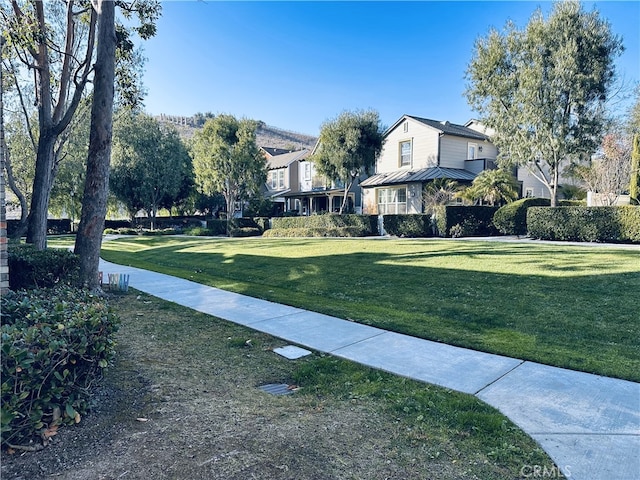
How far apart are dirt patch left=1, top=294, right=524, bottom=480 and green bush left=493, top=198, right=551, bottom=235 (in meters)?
16.1

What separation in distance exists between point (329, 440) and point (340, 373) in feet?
4.35

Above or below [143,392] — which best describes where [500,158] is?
above

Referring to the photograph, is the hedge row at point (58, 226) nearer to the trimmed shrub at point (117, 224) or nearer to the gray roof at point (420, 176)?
the trimmed shrub at point (117, 224)

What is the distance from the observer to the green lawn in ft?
16.7

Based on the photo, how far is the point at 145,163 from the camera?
107ft

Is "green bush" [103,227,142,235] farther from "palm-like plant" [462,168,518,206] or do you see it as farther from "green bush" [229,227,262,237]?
"palm-like plant" [462,168,518,206]

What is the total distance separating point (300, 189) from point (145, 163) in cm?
1397

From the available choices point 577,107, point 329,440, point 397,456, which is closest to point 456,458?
point 397,456

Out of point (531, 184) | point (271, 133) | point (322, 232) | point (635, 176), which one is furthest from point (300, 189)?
point (271, 133)

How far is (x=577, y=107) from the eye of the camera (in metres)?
17.3

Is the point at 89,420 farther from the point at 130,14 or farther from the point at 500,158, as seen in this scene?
the point at 500,158

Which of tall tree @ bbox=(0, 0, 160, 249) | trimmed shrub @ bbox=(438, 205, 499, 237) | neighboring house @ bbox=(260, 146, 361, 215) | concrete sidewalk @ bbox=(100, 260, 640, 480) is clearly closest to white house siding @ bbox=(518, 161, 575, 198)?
trimmed shrub @ bbox=(438, 205, 499, 237)

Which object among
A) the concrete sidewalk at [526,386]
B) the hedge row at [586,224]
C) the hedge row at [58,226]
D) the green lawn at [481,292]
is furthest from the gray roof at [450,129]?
the hedge row at [58,226]

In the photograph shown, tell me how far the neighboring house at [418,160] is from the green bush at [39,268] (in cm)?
2081
